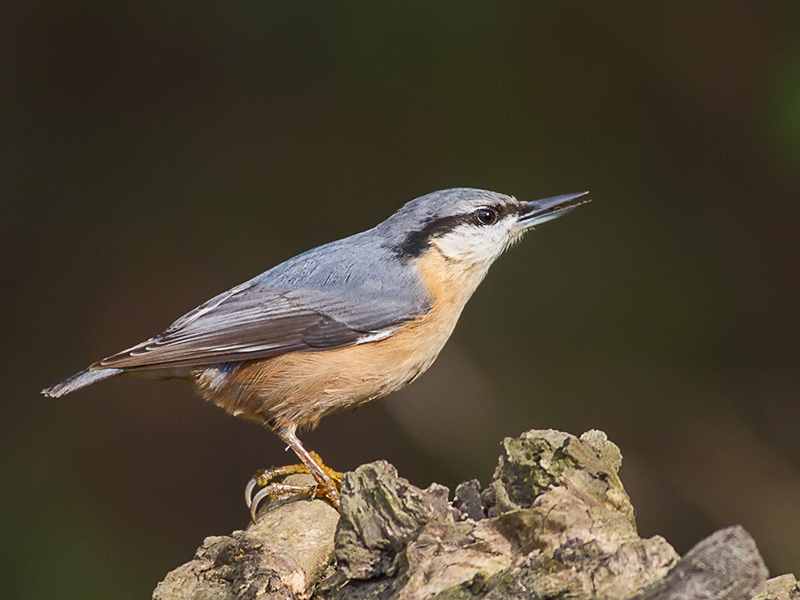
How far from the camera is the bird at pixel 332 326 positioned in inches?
103

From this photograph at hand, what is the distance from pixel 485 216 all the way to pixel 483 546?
1.49 m

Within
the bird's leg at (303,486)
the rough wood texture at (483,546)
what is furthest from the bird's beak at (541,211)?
the rough wood texture at (483,546)

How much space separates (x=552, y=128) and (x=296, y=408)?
6.43 ft

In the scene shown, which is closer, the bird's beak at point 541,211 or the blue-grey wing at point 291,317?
the blue-grey wing at point 291,317

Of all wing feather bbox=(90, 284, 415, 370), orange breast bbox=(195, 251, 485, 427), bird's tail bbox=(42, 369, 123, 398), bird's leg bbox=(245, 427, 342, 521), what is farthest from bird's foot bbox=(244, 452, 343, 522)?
bird's tail bbox=(42, 369, 123, 398)

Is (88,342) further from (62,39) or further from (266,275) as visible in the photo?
(266,275)

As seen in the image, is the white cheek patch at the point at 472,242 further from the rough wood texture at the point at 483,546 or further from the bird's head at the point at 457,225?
the rough wood texture at the point at 483,546

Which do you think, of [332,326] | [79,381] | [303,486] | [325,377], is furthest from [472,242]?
[79,381]

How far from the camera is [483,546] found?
159cm

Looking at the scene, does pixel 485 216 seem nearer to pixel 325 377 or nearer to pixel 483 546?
pixel 325 377

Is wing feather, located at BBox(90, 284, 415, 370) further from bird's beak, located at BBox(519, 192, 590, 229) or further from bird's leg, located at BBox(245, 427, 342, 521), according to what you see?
bird's beak, located at BBox(519, 192, 590, 229)

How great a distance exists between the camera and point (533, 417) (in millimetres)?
3998

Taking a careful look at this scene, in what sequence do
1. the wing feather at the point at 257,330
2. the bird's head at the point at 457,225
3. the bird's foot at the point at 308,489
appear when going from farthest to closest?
the bird's head at the point at 457,225 → the wing feather at the point at 257,330 → the bird's foot at the point at 308,489

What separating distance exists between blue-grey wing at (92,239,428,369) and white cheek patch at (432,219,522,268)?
0.17m
